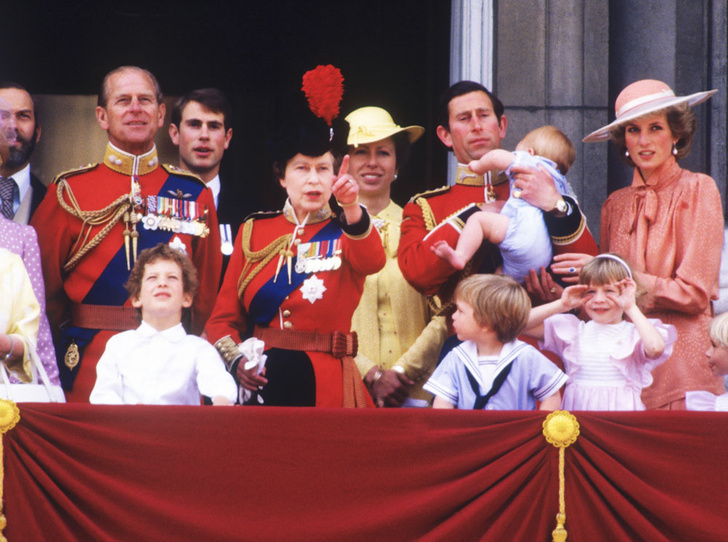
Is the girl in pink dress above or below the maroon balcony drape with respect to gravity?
above

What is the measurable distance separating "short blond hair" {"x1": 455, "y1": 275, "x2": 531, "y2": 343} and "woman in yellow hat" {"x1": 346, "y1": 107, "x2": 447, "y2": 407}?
26.9 inches

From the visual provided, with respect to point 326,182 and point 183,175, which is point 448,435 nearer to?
point 326,182

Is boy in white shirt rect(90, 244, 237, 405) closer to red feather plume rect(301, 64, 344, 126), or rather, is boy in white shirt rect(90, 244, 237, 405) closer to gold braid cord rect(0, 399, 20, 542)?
gold braid cord rect(0, 399, 20, 542)

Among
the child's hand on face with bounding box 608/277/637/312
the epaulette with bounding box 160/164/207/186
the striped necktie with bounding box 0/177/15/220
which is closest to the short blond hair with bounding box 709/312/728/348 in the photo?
the child's hand on face with bounding box 608/277/637/312

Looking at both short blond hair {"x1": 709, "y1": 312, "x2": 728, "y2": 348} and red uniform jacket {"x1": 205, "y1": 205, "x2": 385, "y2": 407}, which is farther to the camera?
red uniform jacket {"x1": 205, "y1": 205, "x2": 385, "y2": 407}

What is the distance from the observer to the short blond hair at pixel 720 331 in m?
4.12

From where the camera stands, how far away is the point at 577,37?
6.05 meters

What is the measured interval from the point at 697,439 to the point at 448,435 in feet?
2.36

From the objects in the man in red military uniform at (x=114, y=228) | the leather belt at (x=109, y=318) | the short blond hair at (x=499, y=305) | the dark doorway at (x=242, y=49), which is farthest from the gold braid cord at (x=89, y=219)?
the dark doorway at (x=242, y=49)

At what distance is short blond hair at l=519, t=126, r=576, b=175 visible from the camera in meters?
4.73

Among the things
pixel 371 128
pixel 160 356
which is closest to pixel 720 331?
pixel 371 128

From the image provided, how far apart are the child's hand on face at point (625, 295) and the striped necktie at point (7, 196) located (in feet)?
7.39

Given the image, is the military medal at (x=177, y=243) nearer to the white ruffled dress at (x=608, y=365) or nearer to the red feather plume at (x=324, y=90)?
the red feather plume at (x=324, y=90)

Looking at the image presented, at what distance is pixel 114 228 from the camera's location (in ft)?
14.9
